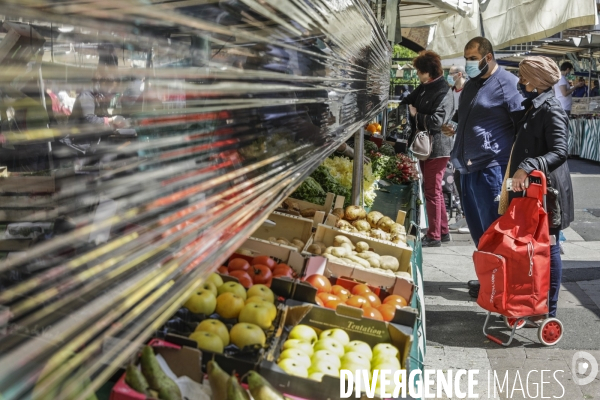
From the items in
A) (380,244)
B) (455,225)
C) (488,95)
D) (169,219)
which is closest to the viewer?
(169,219)

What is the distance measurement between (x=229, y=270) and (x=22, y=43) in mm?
2456

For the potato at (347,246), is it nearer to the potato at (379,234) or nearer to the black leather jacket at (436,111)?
the potato at (379,234)

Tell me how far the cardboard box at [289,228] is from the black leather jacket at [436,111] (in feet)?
12.4

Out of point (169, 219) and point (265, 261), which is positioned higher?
point (169, 219)

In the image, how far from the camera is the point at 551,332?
4.81 metres

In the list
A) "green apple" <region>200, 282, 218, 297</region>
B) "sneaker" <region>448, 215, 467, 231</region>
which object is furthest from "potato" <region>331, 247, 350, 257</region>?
"sneaker" <region>448, 215, 467, 231</region>

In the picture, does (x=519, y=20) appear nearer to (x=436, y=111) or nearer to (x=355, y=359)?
(x=436, y=111)

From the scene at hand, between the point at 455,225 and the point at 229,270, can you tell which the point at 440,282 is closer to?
the point at 455,225

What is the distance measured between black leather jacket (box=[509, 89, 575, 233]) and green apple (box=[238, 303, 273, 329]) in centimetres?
279

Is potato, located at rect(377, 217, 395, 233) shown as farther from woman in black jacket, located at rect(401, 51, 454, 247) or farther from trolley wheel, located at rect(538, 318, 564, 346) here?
woman in black jacket, located at rect(401, 51, 454, 247)

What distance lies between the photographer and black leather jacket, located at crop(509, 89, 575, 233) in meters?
4.68

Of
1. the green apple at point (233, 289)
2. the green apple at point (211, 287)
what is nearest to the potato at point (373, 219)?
the green apple at point (233, 289)

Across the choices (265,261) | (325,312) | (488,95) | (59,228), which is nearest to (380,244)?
(265,261)

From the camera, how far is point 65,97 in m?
0.78
